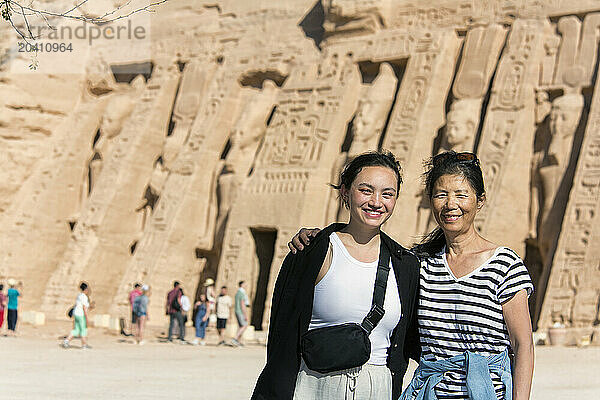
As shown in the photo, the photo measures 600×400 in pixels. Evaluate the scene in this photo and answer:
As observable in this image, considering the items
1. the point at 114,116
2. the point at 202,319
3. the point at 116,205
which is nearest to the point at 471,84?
the point at 202,319

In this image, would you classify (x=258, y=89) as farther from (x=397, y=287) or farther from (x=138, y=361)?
(x=397, y=287)

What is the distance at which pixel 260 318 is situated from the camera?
16.0 meters

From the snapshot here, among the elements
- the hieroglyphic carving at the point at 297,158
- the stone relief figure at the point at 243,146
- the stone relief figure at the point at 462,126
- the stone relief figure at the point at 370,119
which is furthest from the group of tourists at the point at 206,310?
the stone relief figure at the point at 462,126

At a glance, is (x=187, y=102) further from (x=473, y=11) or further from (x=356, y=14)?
(x=473, y=11)

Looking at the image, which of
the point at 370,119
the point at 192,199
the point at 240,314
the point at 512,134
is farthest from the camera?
the point at 192,199

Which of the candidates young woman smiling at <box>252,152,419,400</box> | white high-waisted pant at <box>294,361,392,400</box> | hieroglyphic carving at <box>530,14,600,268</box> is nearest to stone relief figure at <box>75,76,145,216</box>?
hieroglyphic carving at <box>530,14,600,268</box>

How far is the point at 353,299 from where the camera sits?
314 centimetres

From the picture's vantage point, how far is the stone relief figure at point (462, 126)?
14352mm

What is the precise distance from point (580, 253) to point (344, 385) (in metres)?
10.1

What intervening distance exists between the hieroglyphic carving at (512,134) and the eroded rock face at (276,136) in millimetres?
29

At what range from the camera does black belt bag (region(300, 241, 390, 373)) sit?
3098 millimetres

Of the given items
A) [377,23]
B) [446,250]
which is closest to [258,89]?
[377,23]

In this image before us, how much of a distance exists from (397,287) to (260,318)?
12962 millimetres

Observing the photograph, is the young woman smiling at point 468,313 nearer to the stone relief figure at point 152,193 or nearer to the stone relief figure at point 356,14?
the stone relief figure at point 356,14
